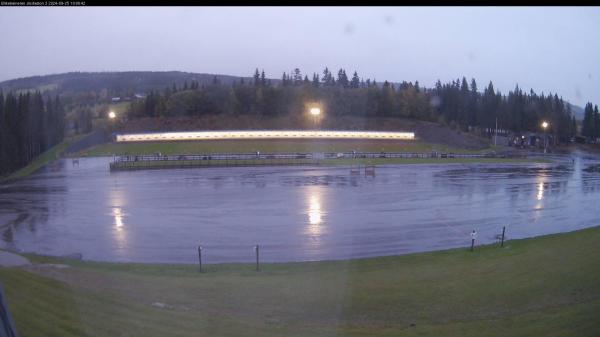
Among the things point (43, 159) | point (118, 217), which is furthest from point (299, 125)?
point (118, 217)

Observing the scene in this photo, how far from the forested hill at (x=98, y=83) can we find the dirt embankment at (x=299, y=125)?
48.6ft

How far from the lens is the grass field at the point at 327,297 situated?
23.8 ft

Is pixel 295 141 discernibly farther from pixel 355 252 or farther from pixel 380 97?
pixel 355 252

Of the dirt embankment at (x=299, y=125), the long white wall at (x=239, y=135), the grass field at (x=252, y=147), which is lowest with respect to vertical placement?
the grass field at (x=252, y=147)

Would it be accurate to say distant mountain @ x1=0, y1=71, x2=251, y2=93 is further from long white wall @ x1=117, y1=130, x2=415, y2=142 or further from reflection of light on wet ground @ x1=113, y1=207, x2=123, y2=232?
reflection of light on wet ground @ x1=113, y1=207, x2=123, y2=232

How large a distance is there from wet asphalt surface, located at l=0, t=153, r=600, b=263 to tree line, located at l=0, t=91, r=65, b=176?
1200 cm

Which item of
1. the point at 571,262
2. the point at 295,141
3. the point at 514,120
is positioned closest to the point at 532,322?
the point at 571,262

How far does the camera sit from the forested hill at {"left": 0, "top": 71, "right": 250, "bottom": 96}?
6500 centimetres

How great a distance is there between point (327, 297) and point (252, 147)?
2028 inches

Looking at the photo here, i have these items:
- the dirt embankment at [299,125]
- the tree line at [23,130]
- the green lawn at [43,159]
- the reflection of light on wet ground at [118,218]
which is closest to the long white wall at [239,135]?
the dirt embankment at [299,125]

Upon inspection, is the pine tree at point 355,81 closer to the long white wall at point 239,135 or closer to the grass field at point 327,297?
the long white wall at point 239,135

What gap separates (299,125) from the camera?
251 ft

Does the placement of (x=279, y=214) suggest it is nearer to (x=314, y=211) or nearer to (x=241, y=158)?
(x=314, y=211)

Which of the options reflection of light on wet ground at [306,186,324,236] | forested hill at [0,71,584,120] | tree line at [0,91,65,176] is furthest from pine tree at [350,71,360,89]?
reflection of light on wet ground at [306,186,324,236]
